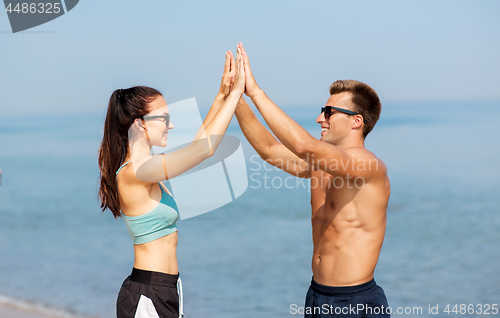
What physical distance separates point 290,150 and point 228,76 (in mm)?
784

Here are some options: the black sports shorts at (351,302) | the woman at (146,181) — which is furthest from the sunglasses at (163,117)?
the black sports shorts at (351,302)

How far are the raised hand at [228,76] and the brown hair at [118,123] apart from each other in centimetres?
64

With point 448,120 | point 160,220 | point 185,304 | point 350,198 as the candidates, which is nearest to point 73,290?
point 185,304

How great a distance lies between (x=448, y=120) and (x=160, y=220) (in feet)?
125

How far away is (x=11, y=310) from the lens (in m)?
5.71

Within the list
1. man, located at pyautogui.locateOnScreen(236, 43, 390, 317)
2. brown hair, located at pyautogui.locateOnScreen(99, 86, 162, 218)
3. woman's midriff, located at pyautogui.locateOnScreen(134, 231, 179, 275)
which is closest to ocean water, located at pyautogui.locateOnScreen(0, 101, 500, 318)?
brown hair, located at pyautogui.locateOnScreen(99, 86, 162, 218)

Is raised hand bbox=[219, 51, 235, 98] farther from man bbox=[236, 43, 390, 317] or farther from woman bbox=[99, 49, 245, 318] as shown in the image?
woman bbox=[99, 49, 245, 318]

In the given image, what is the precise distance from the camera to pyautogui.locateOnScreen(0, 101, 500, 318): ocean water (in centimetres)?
664

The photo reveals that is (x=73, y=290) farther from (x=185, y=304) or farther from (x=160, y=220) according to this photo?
(x=160, y=220)

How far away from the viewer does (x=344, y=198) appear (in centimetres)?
314

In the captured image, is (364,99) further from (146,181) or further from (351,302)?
(146,181)

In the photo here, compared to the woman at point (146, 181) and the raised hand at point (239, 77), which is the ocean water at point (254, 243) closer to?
the woman at point (146, 181)

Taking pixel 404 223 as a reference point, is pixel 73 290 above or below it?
above

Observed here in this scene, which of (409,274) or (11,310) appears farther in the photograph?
(409,274)
